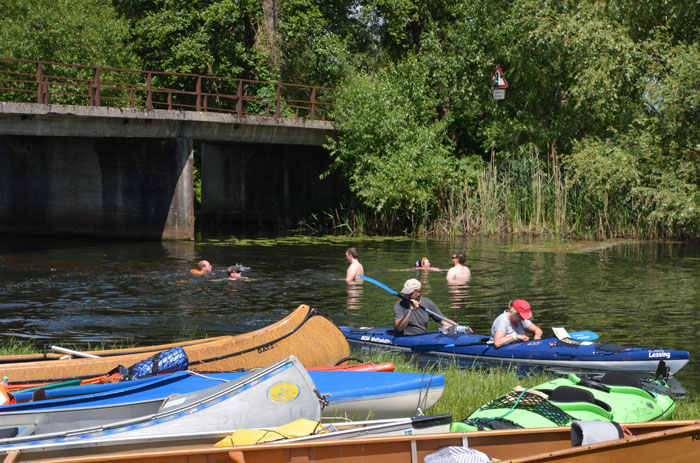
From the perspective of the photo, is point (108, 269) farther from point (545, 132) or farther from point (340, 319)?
point (545, 132)

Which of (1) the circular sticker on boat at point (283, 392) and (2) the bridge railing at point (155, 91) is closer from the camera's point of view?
(1) the circular sticker on boat at point (283, 392)

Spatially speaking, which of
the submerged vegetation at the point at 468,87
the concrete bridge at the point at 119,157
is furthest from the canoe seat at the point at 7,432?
the concrete bridge at the point at 119,157

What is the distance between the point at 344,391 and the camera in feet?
27.5

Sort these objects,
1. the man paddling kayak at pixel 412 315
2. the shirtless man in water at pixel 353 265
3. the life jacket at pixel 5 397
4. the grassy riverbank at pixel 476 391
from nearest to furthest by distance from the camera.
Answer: the life jacket at pixel 5 397 → the grassy riverbank at pixel 476 391 → the man paddling kayak at pixel 412 315 → the shirtless man in water at pixel 353 265

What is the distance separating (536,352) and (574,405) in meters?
3.58

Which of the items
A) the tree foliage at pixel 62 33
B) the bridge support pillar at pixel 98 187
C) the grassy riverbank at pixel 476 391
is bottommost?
the grassy riverbank at pixel 476 391

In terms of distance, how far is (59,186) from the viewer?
31.9 metres

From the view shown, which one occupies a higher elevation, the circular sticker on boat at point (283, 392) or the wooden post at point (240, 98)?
the wooden post at point (240, 98)

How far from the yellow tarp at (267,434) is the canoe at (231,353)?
2.88 metres

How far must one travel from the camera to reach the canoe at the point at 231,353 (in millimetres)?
9016

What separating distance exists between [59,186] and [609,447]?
93.6 feet

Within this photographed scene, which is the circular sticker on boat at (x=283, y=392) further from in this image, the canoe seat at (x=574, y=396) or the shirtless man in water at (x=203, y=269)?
the shirtless man in water at (x=203, y=269)

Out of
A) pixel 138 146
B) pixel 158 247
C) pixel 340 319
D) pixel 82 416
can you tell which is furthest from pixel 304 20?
pixel 82 416

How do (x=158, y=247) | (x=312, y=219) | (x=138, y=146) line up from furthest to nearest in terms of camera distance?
(x=312, y=219), (x=138, y=146), (x=158, y=247)
